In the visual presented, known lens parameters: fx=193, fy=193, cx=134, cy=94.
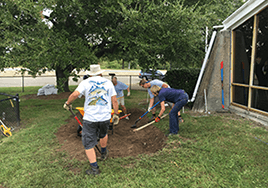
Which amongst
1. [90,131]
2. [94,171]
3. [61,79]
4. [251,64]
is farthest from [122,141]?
[251,64]

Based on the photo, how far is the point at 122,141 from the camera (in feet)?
17.6

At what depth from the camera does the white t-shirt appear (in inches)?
138

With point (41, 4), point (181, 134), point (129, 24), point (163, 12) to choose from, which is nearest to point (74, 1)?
point (41, 4)

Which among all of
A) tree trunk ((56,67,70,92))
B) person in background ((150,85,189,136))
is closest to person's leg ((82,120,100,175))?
person in background ((150,85,189,136))

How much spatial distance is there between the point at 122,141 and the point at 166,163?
175cm

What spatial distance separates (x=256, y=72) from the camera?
6379mm

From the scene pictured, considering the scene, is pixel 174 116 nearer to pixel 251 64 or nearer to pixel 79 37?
pixel 251 64

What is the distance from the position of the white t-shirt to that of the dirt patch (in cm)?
125

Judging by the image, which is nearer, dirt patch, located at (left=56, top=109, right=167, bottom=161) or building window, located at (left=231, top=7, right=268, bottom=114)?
dirt patch, located at (left=56, top=109, right=167, bottom=161)

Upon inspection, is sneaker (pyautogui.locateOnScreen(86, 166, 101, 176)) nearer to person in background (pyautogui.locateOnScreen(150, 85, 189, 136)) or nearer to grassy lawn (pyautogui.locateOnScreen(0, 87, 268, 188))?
grassy lawn (pyautogui.locateOnScreen(0, 87, 268, 188))

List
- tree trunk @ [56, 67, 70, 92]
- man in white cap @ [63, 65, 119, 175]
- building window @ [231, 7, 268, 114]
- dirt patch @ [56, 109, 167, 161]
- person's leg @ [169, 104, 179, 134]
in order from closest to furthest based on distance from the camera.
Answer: man in white cap @ [63, 65, 119, 175] → dirt patch @ [56, 109, 167, 161] → person's leg @ [169, 104, 179, 134] → building window @ [231, 7, 268, 114] → tree trunk @ [56, 67, 70, 92]

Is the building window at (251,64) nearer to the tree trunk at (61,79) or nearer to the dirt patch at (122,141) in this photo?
the dirt patch at (122,141)

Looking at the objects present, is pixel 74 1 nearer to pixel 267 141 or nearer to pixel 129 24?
pixel 129 24

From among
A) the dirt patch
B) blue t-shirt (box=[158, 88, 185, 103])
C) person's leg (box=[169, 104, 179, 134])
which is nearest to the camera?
the dirt patch
